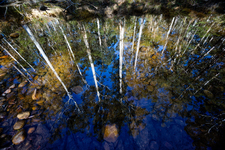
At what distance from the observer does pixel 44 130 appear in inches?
205

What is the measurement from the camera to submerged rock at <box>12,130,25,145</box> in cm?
468

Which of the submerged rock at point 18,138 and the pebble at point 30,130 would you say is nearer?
the submerged rock at point 18,138

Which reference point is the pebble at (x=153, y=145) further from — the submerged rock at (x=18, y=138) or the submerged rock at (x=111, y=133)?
the submerged rock at (x=18, y=138)

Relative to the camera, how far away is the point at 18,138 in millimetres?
4754

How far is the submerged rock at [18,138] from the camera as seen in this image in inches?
184

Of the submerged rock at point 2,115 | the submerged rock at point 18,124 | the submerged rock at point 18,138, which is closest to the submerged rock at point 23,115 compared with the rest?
the submerged rock at point 18,124

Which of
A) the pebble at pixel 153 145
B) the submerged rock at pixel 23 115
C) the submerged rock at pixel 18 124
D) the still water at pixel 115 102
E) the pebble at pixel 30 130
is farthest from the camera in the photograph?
the submerged rock at pixel 23 115

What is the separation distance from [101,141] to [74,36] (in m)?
14.8

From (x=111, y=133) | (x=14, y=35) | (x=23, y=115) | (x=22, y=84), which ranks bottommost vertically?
(x=111, y=133)

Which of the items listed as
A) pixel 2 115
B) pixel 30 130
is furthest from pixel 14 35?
pixel 30 130

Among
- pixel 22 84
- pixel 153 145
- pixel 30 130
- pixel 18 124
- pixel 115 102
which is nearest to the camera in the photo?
pixel 153 145

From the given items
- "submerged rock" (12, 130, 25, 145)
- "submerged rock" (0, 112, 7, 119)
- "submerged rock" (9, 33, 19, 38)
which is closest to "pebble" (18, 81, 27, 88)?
"submerged rock" (0, 112, 7, 119)

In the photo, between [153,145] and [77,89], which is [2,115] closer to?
[77,89]

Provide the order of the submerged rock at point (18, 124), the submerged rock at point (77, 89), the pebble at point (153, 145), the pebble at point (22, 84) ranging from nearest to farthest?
the pebble at point (153, 145) < the submerged rock at point (18, 124) < the submerged rock at point (77, 89) < the pebble at point (22, 84)
